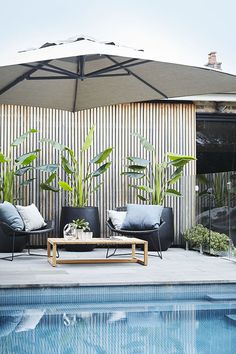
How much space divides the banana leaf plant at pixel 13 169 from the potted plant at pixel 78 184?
36 cm

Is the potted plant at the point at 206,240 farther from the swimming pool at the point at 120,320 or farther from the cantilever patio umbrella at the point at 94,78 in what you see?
the cantilever patio umbrella at the point at 94,78

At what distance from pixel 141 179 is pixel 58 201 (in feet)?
5.54

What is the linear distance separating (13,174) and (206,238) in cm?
359

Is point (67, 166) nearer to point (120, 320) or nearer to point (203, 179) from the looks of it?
point (203, 179)

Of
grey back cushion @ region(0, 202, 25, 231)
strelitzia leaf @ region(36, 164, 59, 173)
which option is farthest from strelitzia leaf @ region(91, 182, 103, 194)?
grey back cushion @ region(0, 202, 25, 231)

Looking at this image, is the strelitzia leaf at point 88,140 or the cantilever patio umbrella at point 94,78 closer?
the cantilever patio umbrella at point 94,78

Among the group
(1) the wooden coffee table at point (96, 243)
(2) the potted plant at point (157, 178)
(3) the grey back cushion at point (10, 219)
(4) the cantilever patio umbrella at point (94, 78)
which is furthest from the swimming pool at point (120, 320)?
(2) the potted plant at point (157, 178)

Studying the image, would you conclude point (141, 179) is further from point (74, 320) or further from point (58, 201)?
point (74, 320)

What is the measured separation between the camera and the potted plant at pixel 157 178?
10.2m

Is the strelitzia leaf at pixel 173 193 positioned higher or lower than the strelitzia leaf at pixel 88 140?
lower

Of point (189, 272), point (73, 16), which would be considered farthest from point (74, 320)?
point (73, 16)

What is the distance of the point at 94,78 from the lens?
22.2 ft

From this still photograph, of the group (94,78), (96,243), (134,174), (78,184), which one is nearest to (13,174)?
(78,184)

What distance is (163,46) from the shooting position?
14.9 meters
